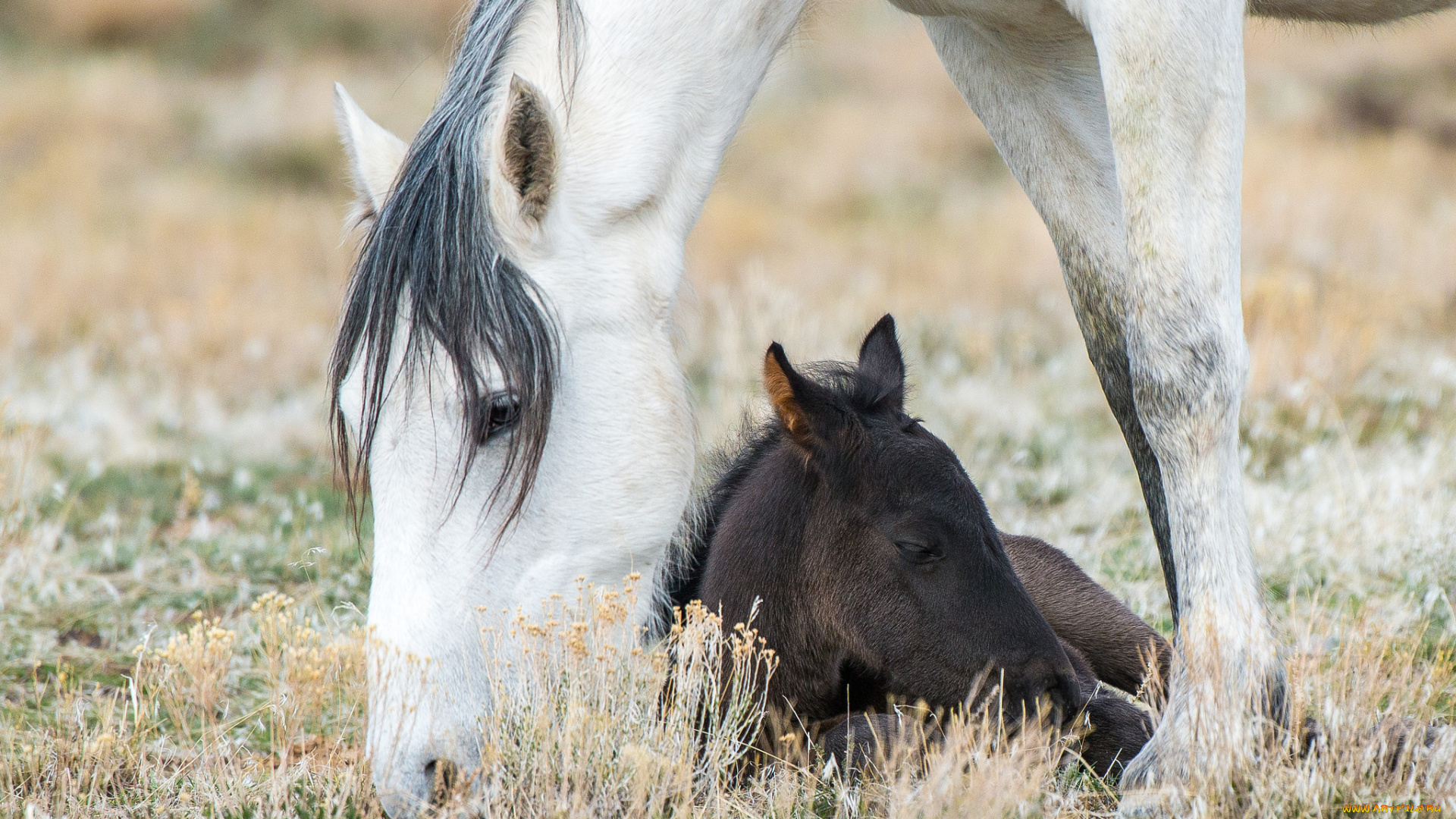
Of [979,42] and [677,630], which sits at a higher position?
[979,42]

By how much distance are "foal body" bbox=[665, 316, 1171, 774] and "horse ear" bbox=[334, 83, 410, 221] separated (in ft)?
3.09

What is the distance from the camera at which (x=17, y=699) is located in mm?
3404

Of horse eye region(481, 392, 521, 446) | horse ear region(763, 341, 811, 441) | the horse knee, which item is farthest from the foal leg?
horse eye region(481, 392, 521, 446)

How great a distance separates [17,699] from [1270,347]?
20.5ft

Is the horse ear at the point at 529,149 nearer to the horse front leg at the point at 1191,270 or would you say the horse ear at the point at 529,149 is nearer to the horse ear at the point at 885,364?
the horse ear at the point at 885,364

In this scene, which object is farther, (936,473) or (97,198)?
(97,198)

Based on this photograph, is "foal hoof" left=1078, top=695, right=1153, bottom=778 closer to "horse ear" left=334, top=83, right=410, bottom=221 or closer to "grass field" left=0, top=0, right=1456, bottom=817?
"grass field" left=0, top=0, right=1456, bottom=817

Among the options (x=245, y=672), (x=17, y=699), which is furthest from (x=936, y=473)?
(x=17, y=699)

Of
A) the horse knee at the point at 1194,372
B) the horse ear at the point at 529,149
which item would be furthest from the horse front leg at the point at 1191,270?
the horse ear at the point at 529,149

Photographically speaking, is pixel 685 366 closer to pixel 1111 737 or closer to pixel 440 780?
pixel 440 780

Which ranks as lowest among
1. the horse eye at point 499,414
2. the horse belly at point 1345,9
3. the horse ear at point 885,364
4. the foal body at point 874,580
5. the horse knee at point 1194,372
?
the foal body at point 874,580

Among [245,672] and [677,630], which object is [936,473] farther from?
[245,672]

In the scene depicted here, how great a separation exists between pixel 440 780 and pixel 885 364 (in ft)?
Result: 5.15

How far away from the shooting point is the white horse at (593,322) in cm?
228
